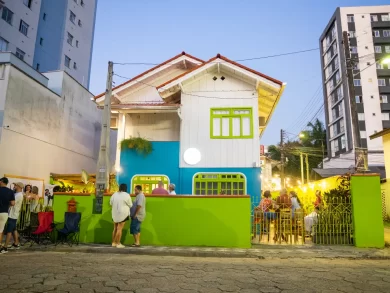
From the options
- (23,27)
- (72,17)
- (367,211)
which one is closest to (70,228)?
(367,211)

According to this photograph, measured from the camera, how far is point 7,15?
25.5 m

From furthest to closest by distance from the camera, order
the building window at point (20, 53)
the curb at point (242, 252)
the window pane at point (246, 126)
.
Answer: the building window at point (20, 53) → the window pane at point (246, 126) → the curb at point (242, 252)

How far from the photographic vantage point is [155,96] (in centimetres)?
1605

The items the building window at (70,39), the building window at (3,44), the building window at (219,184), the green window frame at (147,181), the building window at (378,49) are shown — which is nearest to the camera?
the building window at (219,184)

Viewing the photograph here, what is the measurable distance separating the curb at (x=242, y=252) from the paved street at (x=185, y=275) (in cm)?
45

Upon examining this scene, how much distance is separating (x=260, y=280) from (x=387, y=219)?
50.5 ft

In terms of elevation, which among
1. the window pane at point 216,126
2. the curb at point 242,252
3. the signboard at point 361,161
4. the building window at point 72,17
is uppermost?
the building window at point 72,17

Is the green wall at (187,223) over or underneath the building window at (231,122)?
underneath

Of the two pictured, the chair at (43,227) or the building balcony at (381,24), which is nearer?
the chair at (43,227)

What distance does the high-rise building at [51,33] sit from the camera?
26000 millimetres

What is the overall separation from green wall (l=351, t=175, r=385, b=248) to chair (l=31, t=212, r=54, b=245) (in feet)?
29.4

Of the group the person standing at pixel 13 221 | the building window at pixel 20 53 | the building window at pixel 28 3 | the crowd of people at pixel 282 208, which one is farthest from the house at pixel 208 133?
the building window at pixel 28 3

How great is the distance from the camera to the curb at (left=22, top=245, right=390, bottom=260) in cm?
763

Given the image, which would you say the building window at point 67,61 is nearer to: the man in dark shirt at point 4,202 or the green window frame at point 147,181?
the green window frame at point 147,181
